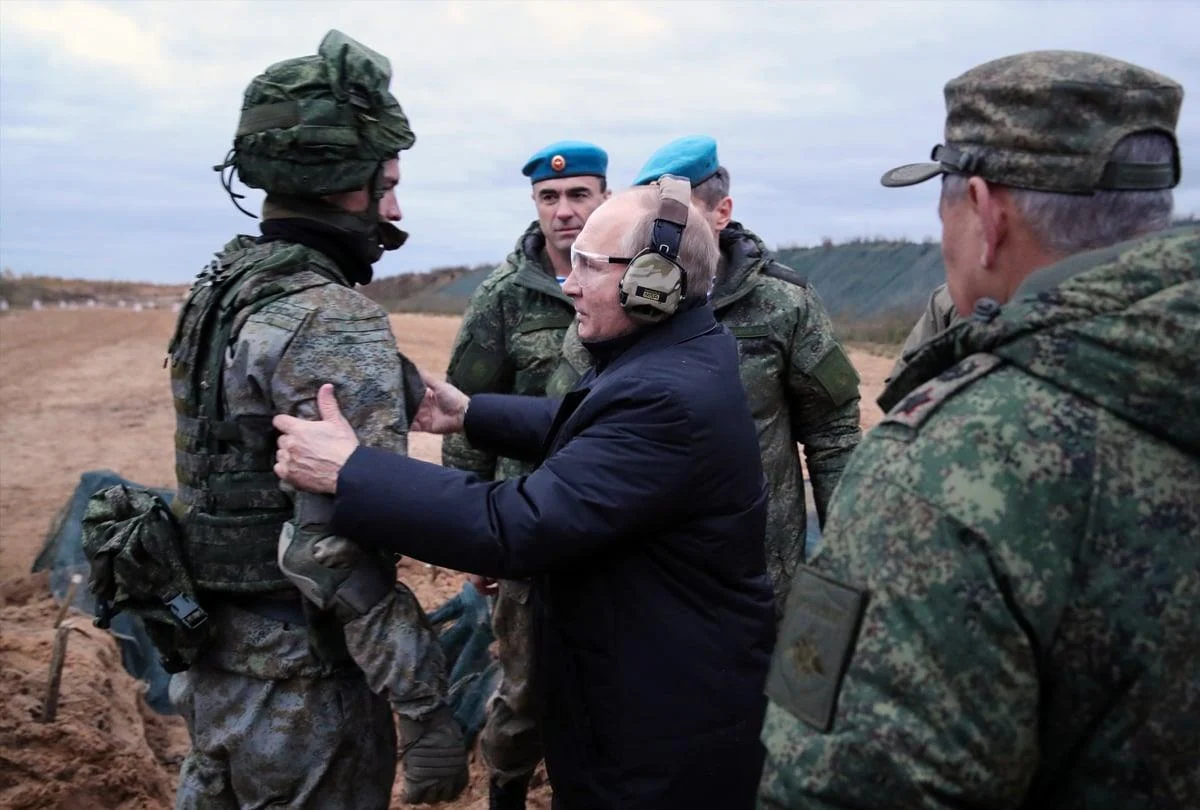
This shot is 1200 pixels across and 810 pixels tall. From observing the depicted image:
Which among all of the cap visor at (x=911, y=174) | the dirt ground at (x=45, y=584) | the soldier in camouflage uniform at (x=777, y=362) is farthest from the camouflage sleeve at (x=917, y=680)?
the dirt ground at (x=45, y=584)

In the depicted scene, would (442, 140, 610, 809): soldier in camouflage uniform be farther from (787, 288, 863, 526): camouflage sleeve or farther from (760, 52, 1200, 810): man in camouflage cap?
(760, 52, 1200, 810): man in camouflage cap

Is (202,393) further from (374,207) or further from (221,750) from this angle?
(221,750)

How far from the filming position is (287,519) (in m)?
2.94

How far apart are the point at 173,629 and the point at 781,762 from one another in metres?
1.95

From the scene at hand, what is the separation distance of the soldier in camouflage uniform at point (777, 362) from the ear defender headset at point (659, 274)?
1394 millimetres

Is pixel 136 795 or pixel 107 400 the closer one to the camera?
pixel 136 795

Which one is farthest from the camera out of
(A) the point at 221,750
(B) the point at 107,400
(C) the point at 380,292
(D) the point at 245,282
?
(C) the point at 380,292

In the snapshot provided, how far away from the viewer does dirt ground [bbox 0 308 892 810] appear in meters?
4.78

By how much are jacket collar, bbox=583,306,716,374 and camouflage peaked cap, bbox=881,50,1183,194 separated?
1.03 m

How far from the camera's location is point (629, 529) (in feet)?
8.03

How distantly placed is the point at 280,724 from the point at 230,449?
0.75 meters

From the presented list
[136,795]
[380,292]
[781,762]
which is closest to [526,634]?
[136,795]

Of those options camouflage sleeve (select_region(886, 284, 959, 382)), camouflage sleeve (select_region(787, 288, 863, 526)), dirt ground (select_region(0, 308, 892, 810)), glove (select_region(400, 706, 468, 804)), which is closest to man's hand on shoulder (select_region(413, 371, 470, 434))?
glove (select_region(400, 706, 468, 804))

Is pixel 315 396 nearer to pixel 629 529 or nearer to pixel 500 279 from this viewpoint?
pixel 629 529
